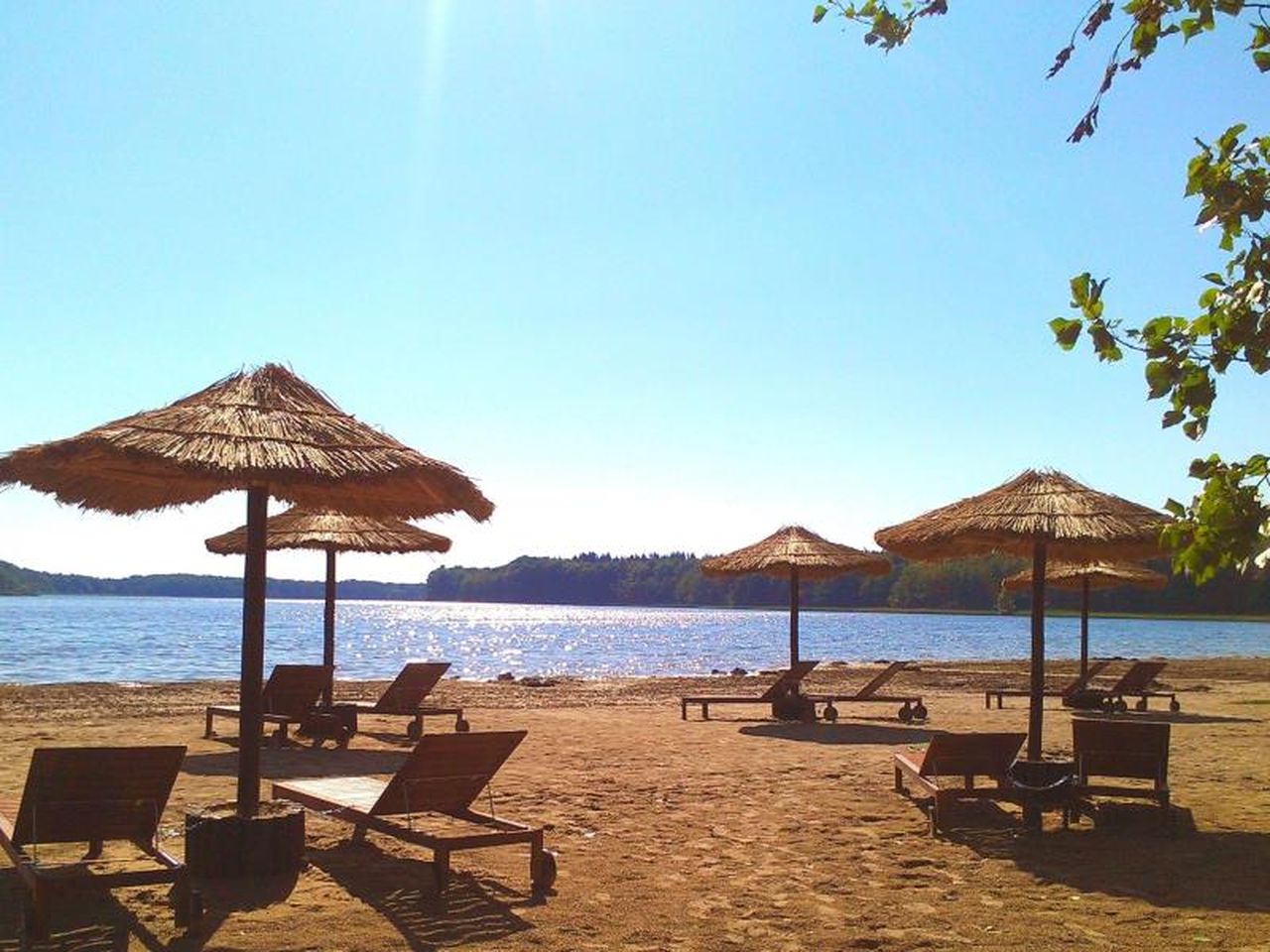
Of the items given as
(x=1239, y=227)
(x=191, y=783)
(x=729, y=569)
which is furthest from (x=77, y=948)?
(x=729, y=569)

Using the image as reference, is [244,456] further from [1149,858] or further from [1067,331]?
[1149,858]

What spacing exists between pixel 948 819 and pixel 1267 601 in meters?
83.6

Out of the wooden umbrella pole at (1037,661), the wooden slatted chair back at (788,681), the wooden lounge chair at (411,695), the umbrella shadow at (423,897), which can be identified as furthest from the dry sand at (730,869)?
the wooden slatted chair back at (788,681)

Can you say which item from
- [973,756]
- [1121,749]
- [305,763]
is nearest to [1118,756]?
[1121,749]

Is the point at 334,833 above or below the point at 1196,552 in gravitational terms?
below

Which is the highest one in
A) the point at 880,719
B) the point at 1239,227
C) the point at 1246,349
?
the point at 1239,227

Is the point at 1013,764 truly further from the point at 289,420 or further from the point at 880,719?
the point at 880,719

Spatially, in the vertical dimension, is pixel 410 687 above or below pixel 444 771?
below

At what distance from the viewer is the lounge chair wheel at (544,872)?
6082mm

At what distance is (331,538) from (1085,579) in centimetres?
1154

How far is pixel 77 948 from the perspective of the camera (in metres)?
4.94

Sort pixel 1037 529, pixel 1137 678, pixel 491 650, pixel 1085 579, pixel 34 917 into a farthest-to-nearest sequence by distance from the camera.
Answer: pixel 491 650
pixel 1085 579
pixel 1137 678
pixel 1037 529
pixel 34 917

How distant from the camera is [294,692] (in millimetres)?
11875

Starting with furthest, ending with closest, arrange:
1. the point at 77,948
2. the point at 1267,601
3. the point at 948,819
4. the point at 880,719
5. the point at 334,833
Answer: the point at 1267,601
the point at 880,719
the point at 948,819
the point at 334,833
the point at 77,948
